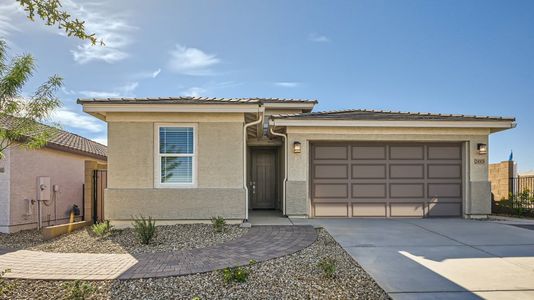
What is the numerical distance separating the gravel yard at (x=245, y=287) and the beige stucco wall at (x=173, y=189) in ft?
13.4

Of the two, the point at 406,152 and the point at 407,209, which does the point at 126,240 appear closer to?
the point at 407,209

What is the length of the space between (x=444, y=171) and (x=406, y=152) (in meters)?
1.42

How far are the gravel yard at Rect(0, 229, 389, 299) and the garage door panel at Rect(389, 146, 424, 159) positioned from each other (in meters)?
6.41

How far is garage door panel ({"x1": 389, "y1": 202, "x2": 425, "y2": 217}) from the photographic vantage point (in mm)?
11047

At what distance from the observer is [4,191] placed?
9.59m

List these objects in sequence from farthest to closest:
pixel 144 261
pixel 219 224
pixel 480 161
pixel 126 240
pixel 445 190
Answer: pixel 445 190, pixel 480 161, pixel 219 224, pixel 126 240, pixel 144 261

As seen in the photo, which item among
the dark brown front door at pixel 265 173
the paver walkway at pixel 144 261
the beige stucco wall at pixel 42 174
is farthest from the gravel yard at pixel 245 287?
the dark brown front door at pixel 265 173

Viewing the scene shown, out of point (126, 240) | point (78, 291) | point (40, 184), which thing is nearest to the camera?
point (78, 291)

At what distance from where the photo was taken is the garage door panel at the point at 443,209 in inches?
437

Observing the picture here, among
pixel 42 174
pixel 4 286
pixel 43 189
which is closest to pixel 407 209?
pixel 4 286

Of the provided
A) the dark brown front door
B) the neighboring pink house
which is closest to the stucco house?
the dark brown front door

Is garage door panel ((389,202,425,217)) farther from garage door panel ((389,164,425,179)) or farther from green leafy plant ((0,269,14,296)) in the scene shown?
green leafy plant ((0,269,14,296))

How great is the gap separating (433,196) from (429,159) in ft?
4.04

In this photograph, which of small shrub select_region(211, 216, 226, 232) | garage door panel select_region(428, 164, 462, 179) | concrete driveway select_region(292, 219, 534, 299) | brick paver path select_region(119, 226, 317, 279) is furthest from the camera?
garage door panel select_region(428, 164, 462, 179)
